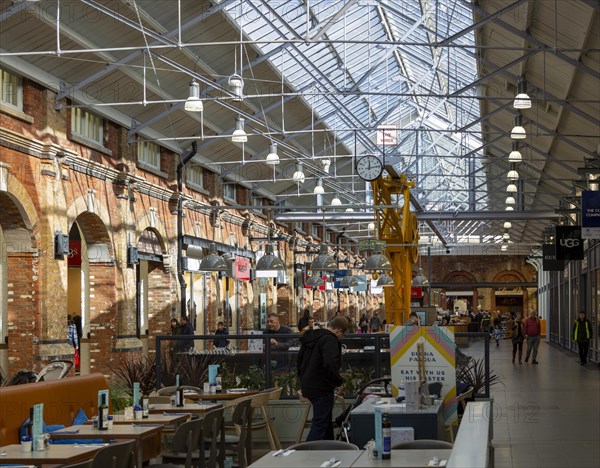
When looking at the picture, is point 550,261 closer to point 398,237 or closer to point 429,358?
point 398,237

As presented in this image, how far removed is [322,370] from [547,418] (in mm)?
6372

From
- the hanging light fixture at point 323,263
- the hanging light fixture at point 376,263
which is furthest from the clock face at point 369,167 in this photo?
the hanging light fixture at point 323,263

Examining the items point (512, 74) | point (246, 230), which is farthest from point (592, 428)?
point (246, 230)

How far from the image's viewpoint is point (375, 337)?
14.3 m

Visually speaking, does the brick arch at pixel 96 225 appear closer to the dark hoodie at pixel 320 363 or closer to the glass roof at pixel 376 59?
the glass roof at pixel 376 59

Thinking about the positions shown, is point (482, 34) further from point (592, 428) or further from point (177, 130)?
point (592, 428)

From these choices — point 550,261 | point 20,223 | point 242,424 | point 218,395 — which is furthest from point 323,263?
point 550,261

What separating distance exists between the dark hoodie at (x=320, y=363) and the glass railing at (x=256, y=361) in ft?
9.80

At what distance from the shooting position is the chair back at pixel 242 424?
35.1 feet

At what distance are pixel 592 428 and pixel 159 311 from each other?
47.2ft

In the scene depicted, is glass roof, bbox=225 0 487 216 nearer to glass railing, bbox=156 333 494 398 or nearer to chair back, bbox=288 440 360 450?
glass railing, bbox=156 333 494 398

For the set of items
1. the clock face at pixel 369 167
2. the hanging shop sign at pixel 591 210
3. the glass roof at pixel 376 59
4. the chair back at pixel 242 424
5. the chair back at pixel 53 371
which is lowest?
the chair back at pixel 242 424

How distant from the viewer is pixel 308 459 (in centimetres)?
712

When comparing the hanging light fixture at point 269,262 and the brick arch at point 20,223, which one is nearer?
the brick arch at point 20,223
